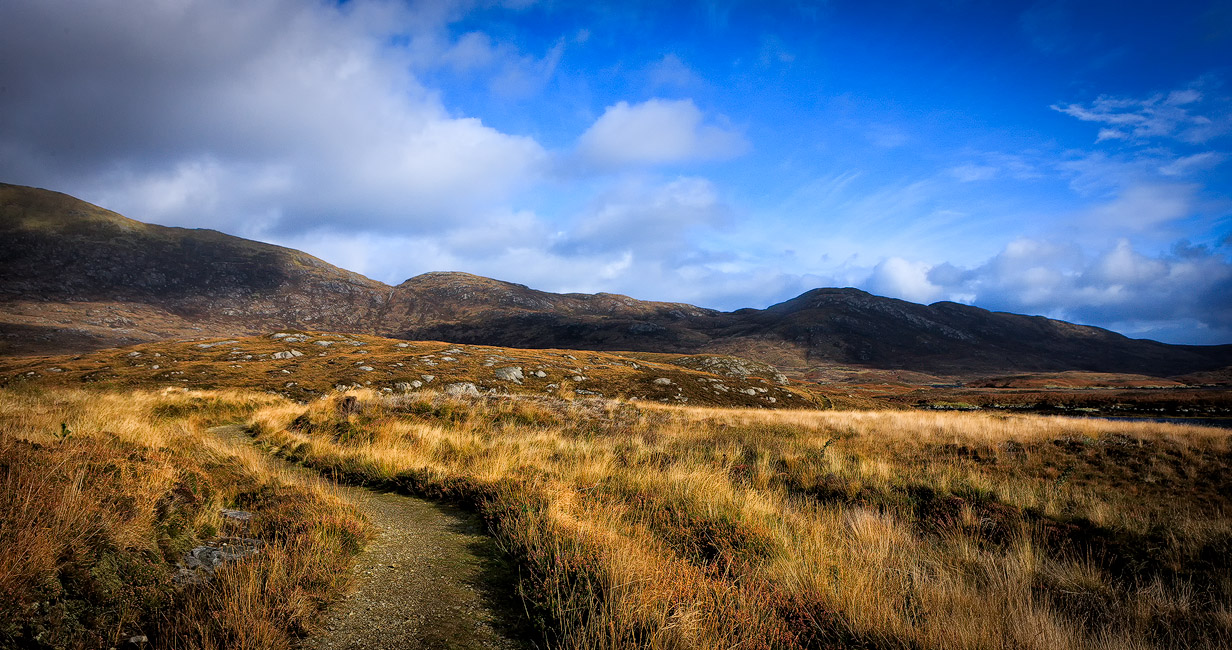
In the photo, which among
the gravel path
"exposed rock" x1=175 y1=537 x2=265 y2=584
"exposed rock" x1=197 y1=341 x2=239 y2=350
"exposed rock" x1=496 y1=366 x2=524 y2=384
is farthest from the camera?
A: "exposed rock" x1=197 y1=341 x2=239 y2=350

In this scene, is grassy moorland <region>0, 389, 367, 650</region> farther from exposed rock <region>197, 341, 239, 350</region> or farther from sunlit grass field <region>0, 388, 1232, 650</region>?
exposed rock <region>197, 341, 239, 350</region>

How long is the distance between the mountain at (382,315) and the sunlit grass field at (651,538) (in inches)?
4401

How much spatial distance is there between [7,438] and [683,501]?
8155 millimetres

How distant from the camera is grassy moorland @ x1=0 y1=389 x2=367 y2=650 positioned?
2.82 m

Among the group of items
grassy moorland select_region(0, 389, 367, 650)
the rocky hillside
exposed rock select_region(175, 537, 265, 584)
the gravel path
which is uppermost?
grassy moorland select_region(0, 389, 367, 650)

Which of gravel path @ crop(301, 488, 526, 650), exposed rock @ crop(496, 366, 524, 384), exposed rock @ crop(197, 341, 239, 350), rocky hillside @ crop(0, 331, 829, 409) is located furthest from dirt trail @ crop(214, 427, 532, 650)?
exposed rock @ crop(197, 341, 239, 350)

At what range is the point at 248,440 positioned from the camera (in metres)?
10.9

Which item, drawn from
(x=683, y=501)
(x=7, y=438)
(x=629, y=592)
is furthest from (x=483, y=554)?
(x=7, y=438)

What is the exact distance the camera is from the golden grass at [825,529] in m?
3.47

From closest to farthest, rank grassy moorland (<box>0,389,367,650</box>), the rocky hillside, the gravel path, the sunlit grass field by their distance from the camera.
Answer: grassy moorland (<box>0,389,367,650</box>), the sunlit grass field, the gravel path, the rocky hillside

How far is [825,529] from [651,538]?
263 cm

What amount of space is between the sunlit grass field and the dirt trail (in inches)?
8.5

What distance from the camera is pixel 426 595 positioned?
13.1ft

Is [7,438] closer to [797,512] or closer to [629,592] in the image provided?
[629,592]
